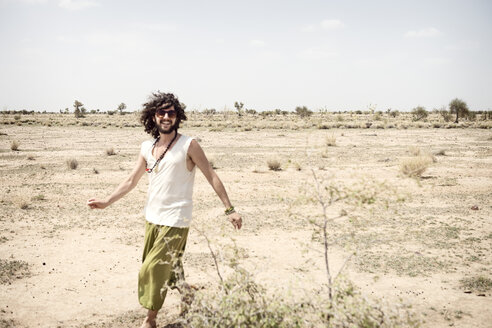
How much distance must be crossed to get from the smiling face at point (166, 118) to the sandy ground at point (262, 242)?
1.19 m

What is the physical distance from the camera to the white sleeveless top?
3.45 meters

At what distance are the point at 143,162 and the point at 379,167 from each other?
12.5 metres

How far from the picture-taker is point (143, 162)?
3787 mm

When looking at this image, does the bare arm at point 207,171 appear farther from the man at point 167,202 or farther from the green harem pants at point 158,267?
the green harem pants at point 158,267

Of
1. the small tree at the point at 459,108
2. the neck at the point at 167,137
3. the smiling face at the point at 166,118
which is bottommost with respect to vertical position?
the neck at the point at 167,137

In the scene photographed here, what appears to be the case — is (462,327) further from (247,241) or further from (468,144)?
(468,144)

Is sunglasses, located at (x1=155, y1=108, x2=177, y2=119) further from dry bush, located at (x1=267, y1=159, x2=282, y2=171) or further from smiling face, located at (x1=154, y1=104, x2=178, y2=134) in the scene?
dry bush, located at (x1=267, y1=159, x2=282, y2=171)

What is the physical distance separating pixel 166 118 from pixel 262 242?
382cm

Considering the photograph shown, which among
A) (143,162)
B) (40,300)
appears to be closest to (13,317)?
(40,300)

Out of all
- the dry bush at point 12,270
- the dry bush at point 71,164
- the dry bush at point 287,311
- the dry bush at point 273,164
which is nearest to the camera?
the dry bush at point 287,311

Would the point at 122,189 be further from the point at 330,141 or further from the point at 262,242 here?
the point at 330,141

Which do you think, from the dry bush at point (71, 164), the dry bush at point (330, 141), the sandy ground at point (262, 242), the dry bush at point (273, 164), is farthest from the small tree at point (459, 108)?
the dry bush at point (71, 164)

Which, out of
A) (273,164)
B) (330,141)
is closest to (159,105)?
(273,164)

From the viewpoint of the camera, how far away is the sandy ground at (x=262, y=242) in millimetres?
4254
